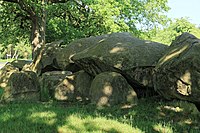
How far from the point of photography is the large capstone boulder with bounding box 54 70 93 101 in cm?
1082

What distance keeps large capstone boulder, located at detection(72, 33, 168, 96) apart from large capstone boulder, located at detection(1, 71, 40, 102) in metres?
2.04

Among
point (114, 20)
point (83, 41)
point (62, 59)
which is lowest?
point (62, 59)

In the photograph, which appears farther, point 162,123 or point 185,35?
point 185,35

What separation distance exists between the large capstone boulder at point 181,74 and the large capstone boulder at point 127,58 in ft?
3.32

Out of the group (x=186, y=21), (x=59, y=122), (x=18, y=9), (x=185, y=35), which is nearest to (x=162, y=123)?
(x=59, y=122)

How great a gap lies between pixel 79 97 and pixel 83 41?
3.53m

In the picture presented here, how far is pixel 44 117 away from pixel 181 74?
3654 mm

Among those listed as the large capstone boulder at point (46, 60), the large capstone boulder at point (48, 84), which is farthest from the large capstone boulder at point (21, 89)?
the large capstone boulder at point (46, 60)

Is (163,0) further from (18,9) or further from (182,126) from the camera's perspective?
(182,126)

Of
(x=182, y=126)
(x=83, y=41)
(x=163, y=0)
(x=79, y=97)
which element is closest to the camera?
(x=182, y=126)

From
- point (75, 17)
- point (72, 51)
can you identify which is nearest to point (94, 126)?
point (72, 51)

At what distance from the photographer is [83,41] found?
13.5 metres

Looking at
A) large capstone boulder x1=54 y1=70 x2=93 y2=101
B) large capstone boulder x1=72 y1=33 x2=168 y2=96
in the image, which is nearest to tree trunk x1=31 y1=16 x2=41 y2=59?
large capstone boulder x1=54 y1=70 x2=93 y2=101

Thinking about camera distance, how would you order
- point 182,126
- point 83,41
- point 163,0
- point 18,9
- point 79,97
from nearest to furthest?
1. point 182,126
2. point 79,97
3. point 83,41
4. point 18,9
5. point 163,0
